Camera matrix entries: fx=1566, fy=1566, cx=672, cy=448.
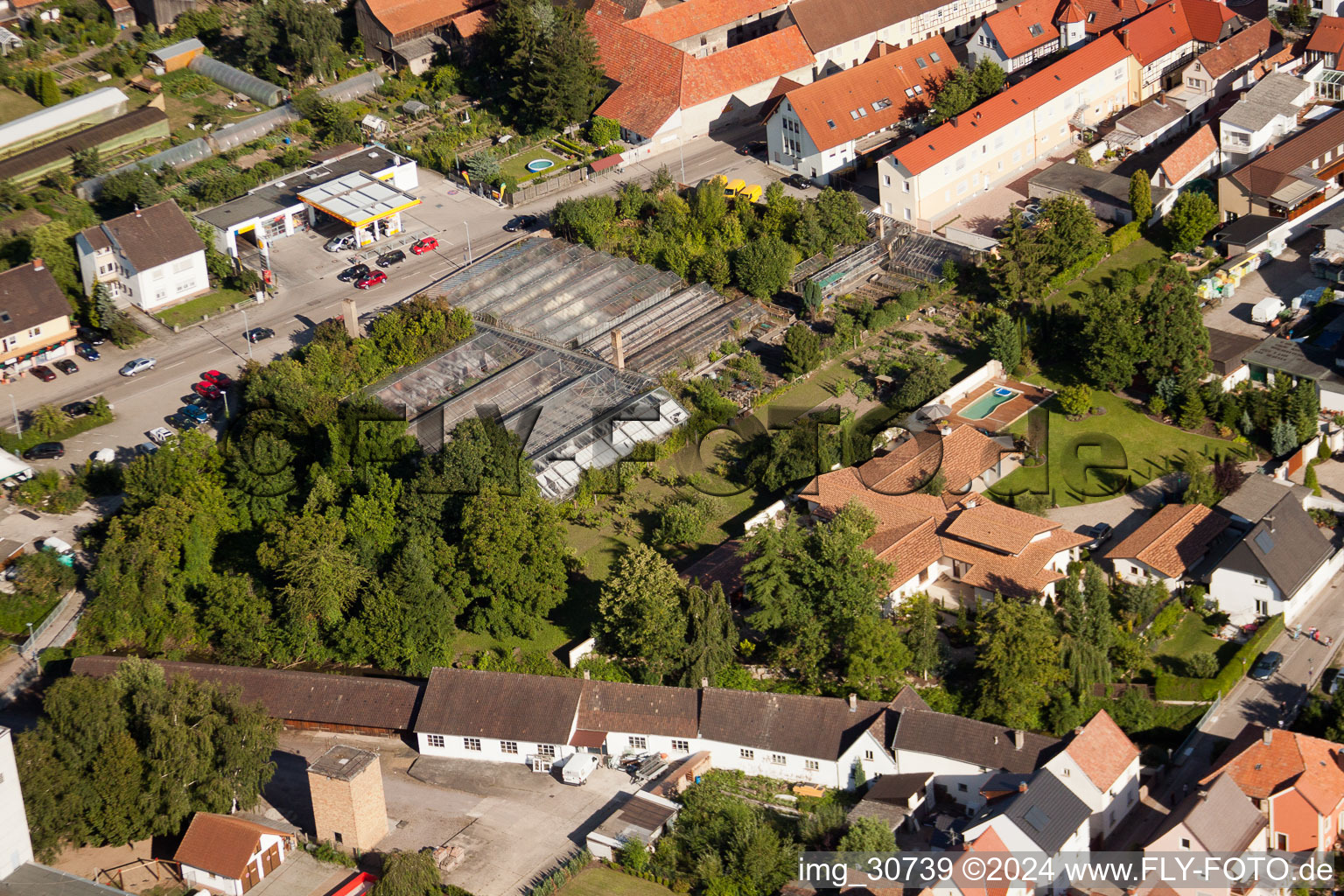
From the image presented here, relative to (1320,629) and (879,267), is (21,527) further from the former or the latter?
(1320,629)

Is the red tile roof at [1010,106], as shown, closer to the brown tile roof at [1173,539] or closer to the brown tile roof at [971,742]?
the brown tile roof at [1173,539]

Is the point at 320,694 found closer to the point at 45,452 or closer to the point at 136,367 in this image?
the point at 45,452

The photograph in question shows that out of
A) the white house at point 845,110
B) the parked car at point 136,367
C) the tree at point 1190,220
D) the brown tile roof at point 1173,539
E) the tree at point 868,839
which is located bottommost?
the tree at point 868,839

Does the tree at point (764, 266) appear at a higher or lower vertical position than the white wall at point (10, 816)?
higher

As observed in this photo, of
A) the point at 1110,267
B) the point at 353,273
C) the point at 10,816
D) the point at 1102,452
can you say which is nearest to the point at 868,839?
the point at 1102,452

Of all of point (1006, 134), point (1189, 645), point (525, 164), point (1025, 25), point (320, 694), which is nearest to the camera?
point (320, 694)

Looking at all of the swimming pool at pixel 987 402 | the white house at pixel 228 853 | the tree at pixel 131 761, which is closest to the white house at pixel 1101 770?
the swimming pool at pixel 987 402
